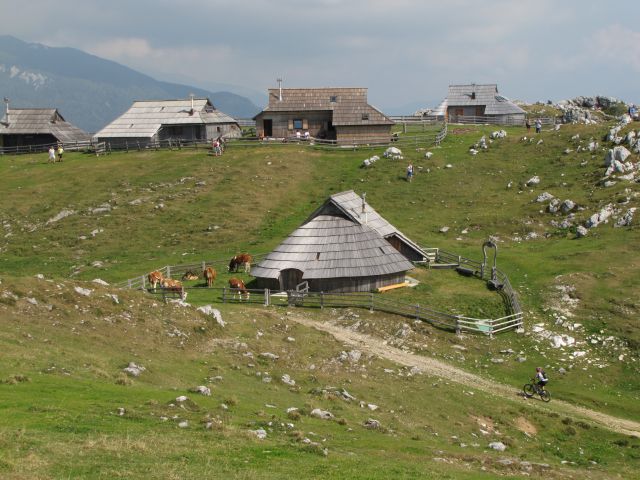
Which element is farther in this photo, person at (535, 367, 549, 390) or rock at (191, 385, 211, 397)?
person at (535, 367, 549, 390)

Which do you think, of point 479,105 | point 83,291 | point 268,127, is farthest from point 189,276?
point 479,105

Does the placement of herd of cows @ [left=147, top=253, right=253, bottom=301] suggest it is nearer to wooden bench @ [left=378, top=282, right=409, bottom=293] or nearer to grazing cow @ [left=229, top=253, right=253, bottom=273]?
grazing cow @ [left=229, top=253, right=253, bottom=273]

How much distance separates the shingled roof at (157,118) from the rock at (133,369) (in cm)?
5973

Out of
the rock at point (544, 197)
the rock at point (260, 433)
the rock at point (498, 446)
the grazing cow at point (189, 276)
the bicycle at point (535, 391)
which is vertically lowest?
the bicycle at point (535, 391)

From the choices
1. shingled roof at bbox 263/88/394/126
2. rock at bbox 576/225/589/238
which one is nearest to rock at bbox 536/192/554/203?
rock at bbox 576/225/589/238

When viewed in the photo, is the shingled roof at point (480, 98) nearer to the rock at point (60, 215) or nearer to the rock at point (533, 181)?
the rock at point (533, 181)

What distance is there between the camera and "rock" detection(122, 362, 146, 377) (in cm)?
2742

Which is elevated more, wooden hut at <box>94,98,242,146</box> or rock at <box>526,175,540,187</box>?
wooden hut at <box>94,98,242,146</box>

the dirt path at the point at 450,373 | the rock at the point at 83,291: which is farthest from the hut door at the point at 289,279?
the rock at the point at 83,291

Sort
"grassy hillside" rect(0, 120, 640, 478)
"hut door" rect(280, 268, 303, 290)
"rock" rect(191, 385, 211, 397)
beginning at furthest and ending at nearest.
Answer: "hut door" rect(280, 268, 303, 290), "rock" rect(191, 385, 211, 397), "grassy hillside" rect(0, 120, 640, 478)

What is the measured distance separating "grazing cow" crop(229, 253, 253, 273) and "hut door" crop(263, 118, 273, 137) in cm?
3675

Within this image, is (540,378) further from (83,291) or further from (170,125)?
(170,125)

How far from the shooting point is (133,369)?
90.7 feet

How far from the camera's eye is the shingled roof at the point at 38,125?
91.0 metres
